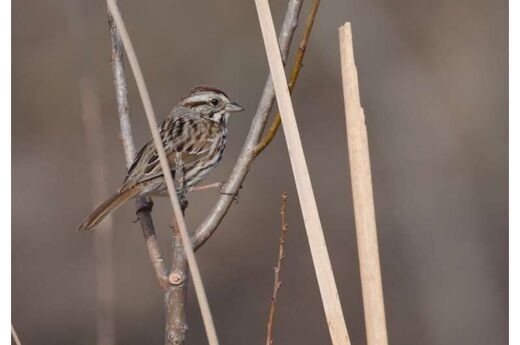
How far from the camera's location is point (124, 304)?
741cm

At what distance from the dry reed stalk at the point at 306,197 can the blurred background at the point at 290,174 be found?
12.5 feet

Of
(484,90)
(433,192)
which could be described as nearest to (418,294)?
(433,192)

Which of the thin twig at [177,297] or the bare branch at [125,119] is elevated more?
the bare branch at [125,119]

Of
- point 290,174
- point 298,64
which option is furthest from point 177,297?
point 290,174

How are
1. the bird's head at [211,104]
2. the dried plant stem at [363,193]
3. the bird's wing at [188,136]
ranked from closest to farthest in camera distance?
the dried plant stem at [363,193]
the bird's wing at [188,136]
the bird's head at [211,104]

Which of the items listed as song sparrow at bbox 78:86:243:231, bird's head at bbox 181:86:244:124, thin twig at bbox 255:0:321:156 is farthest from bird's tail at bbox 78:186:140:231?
thin twig at bbox 255:0:321:156

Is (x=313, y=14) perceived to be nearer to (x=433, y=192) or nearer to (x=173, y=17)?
(x=433, y=192)

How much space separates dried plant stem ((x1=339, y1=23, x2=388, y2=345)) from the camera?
8.04 feet

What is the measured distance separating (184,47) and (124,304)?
8.63ft

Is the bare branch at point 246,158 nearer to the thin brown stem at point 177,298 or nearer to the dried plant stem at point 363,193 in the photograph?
the thin brown stem at point 177,298

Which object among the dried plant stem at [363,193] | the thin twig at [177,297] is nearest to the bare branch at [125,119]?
the thin twig at [177,297]

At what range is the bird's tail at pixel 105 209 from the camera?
3.54 m

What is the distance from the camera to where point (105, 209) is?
141 inches

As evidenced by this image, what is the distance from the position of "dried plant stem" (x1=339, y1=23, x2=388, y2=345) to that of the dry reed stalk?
8cm
